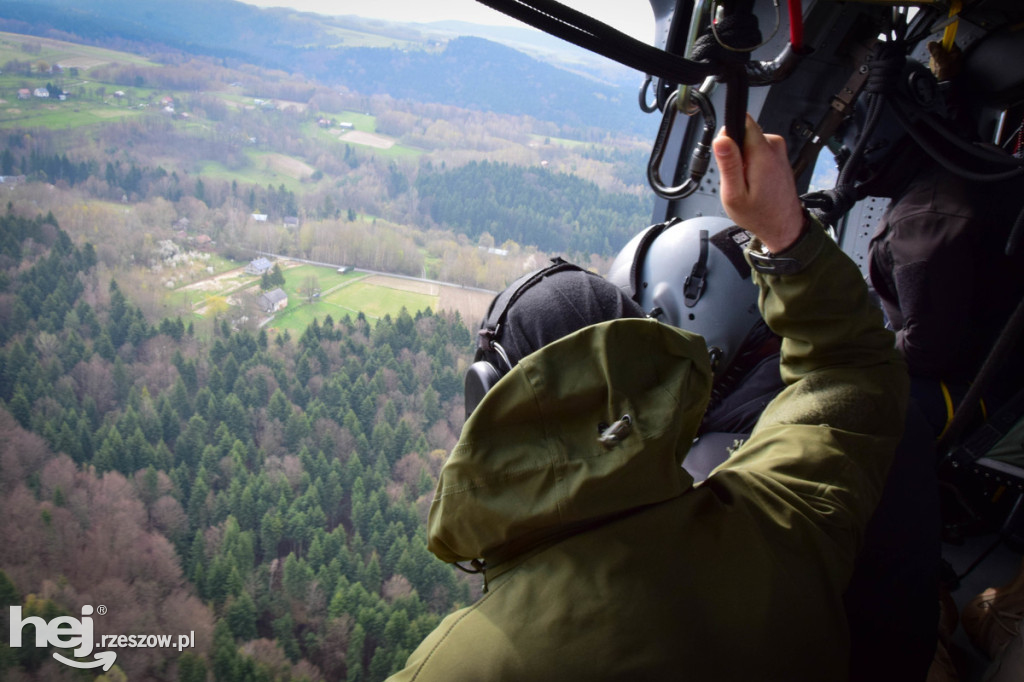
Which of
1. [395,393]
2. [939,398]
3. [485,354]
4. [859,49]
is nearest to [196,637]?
[395,393]

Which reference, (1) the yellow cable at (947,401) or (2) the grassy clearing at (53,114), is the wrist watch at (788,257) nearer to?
(1) the yellow cable at (947,401)

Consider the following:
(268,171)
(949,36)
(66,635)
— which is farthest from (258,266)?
(949,36)

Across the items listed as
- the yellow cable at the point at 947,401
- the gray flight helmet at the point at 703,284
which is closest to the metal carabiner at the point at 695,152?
the gray flight helmet at the point at 703,284

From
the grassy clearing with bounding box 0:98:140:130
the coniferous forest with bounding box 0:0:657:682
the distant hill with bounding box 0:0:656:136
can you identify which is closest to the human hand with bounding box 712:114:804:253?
the coniferous forest with bounding box 0:0:657:682

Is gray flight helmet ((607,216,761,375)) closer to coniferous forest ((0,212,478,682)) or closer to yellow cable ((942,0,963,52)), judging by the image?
coniferous forest ((0,212,478,682))

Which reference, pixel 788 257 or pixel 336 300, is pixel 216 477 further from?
pixel 788 257

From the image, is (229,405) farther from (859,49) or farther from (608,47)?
(859,49)
